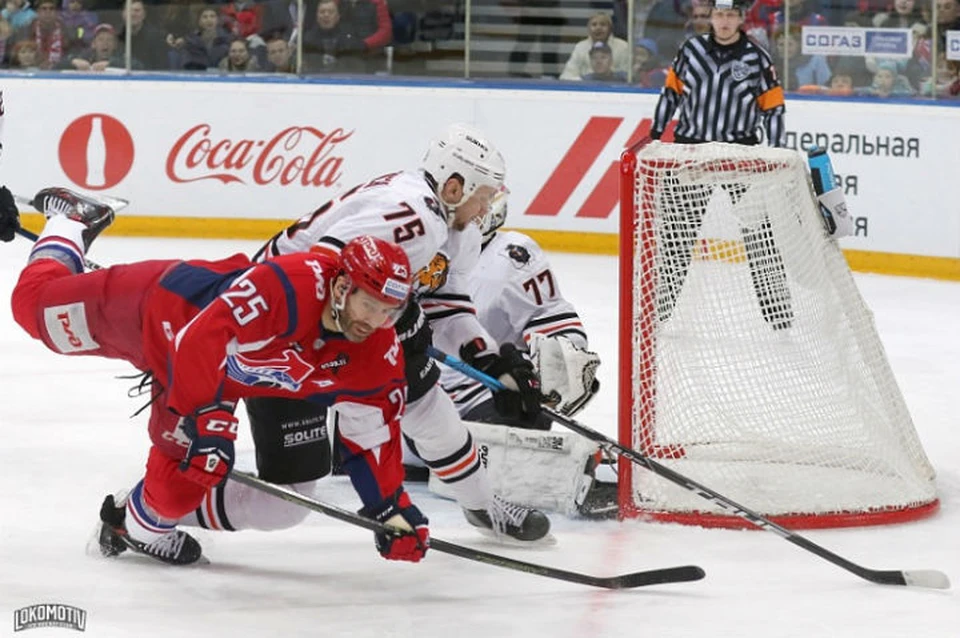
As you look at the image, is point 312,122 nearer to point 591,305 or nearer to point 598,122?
point 598,122

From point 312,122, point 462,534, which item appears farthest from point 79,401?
point 312,122

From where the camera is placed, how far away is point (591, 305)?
23.7ft

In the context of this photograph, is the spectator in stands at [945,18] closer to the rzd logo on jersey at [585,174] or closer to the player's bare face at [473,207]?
the rzd logo on jersey at [585,174]

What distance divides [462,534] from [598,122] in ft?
15.0

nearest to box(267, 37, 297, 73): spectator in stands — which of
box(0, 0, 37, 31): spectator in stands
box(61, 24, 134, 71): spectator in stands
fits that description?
box(61, 24, 134, 71): spectator in stands

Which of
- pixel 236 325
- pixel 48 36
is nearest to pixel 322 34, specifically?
pixel 48 36

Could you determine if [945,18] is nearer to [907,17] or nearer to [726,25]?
[907,17]

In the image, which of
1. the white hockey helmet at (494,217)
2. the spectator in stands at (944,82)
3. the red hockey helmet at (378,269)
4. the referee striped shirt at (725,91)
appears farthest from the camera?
the spectator in stands at (944,82)

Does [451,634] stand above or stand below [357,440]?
below

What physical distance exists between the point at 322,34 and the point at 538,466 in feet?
16.3

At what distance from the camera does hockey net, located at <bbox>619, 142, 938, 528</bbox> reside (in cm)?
424

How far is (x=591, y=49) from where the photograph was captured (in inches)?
337

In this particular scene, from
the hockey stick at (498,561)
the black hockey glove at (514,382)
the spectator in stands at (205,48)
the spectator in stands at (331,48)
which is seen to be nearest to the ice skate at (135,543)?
the hockey stick at (498,561)

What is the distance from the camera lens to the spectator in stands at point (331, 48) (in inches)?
344
